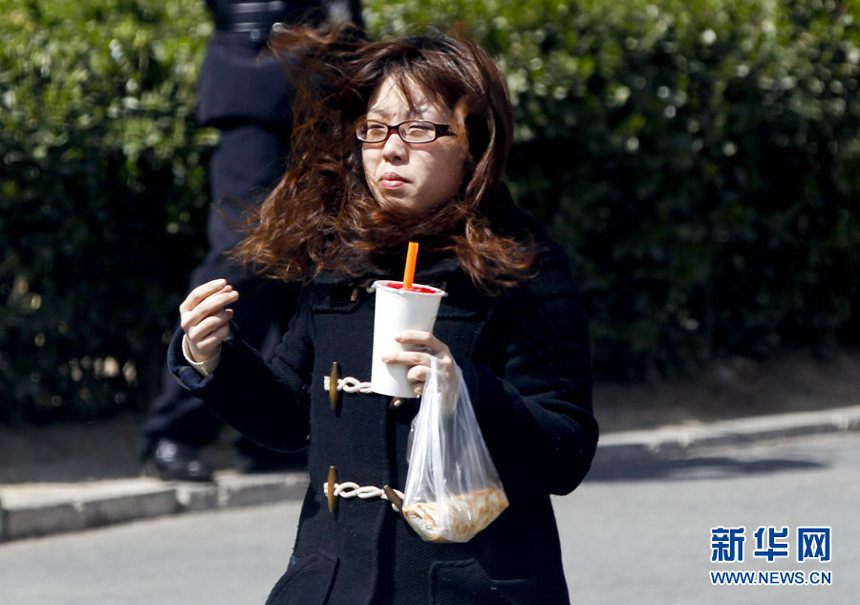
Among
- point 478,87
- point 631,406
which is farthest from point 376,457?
point 631,406

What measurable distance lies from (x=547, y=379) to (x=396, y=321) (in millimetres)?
312

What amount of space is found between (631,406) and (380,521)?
5.96m

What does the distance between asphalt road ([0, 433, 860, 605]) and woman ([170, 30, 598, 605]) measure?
2527 millimetres

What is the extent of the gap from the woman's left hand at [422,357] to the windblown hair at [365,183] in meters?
0.20

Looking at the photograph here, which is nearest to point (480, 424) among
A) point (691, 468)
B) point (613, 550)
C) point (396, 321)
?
point (396, 321)

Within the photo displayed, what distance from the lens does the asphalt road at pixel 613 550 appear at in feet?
15.8

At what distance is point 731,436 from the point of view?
7410 mm

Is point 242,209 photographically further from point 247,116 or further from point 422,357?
point 422,357

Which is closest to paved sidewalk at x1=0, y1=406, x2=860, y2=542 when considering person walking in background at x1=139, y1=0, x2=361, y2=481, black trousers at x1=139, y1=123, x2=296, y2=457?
person walking in background at x1=139, y1=0, x2=361, y2=481

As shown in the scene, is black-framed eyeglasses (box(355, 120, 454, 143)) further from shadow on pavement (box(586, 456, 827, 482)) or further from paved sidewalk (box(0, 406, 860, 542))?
shadow on pavement (box(586, 456, 827, 482))

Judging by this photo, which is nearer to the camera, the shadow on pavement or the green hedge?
the green hedge

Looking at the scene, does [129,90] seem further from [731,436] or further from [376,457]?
[376,457]

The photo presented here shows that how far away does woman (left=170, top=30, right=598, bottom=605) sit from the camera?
2.21 m

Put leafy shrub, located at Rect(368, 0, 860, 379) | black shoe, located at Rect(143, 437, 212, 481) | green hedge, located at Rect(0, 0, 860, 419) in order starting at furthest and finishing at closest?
leafy shrub, located at Rect(368, 0, 860, 379)
green hedge, located at Rect(0, 0, 860, 419)
black shoe, located at Rect(143, 437, 212, 481)
